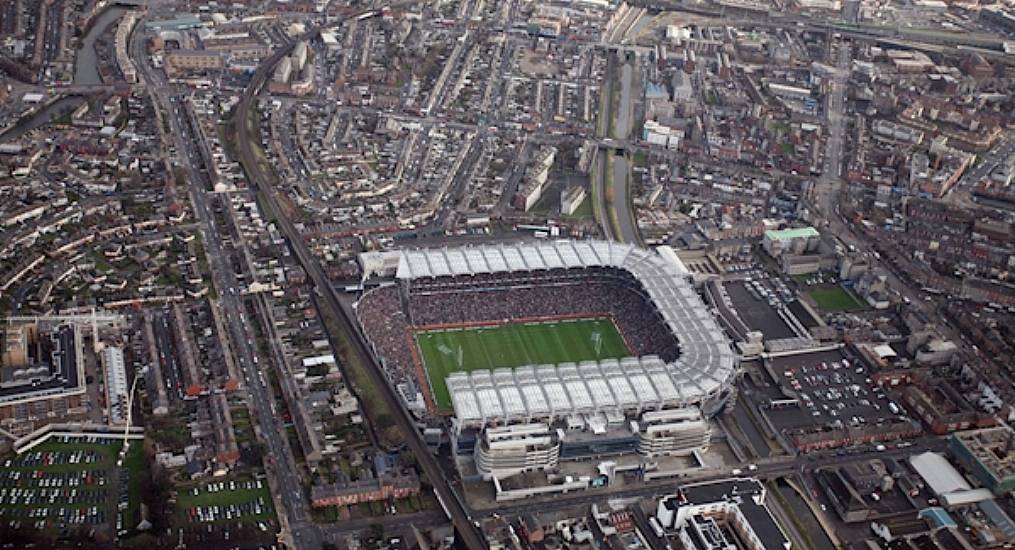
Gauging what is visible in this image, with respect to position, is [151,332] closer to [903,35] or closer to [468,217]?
[468,217]

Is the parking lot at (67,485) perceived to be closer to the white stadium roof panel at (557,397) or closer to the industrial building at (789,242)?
the white stadium roof panel at (557,397)

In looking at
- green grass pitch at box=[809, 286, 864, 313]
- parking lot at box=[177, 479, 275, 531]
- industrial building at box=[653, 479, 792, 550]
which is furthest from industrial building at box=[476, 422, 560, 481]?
green grass pitch at box=[809, 286, 864, 313]

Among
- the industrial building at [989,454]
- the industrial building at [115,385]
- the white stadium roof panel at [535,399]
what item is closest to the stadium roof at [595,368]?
the white stadium roof panel at [535,399]

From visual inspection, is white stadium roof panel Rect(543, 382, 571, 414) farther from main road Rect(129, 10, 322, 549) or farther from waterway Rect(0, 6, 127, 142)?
waterway Rect(0, 6, 127, 142)

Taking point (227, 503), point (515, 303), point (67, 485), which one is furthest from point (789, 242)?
point (67, 485)

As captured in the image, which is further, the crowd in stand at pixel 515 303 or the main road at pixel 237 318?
the crowd in stand at pixel 515 303

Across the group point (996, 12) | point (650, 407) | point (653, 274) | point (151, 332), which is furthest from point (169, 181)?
point (996, 12)
